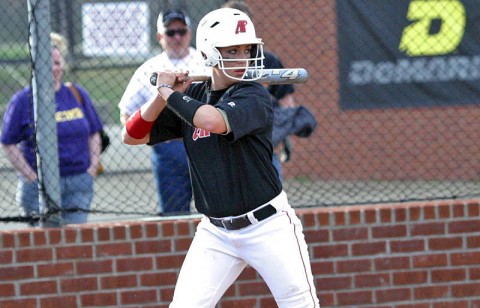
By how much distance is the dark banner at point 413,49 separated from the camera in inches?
239

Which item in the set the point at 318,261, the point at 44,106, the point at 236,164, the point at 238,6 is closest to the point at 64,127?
the point at 44,106

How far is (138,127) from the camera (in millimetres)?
4742

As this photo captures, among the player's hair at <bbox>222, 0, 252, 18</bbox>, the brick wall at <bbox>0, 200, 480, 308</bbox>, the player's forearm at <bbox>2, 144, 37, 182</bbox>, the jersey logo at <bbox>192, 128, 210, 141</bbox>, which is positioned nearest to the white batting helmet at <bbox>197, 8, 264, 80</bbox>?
the jersey logo at <bbox>192, 128, 210, 141</bbox>

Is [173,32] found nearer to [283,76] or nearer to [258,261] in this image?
[283,76]

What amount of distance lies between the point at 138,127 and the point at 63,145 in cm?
187

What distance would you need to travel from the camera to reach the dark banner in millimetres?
6074

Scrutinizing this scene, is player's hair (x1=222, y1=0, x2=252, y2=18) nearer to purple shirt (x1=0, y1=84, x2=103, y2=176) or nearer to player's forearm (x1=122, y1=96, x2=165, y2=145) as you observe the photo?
purple shirt (x1=0, y1=84, x2=103, y2=176)

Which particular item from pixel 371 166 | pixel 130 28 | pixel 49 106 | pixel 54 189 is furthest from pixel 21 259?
pixel 371 166

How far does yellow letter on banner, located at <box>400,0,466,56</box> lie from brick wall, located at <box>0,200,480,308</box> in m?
1.06

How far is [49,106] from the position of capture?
18.6 feet

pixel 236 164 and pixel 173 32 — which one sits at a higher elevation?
pixel 173 32

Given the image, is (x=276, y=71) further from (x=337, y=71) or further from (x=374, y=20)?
(x=337, y=71)

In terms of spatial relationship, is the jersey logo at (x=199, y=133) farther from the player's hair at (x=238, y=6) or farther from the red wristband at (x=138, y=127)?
the player's hair at (x=238, y=6)

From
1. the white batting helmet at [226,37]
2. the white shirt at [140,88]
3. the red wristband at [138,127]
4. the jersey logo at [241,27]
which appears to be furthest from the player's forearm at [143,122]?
the white shirt at [140,88]
